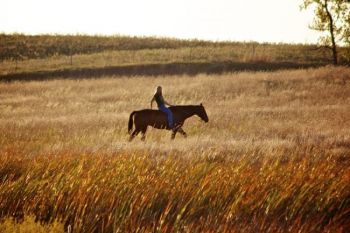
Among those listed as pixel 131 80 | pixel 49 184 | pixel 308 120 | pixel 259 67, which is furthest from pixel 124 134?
pixel 259 67

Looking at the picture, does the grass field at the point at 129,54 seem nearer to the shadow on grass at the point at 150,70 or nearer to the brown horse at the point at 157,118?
the shadow on grass at the point at 150,70

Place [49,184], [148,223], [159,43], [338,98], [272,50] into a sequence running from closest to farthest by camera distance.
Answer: [148,223], [49,184], [338,98], [272,50], [159,43]

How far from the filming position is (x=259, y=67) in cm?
4400

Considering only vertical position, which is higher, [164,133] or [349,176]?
[349,176]

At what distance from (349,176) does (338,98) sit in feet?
74.0

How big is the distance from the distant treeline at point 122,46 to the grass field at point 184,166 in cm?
1772

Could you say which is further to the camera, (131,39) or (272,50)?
(131,39)

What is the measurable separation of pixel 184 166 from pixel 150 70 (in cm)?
3286

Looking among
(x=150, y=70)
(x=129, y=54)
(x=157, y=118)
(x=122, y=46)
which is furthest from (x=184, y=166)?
(x=122, y=46)

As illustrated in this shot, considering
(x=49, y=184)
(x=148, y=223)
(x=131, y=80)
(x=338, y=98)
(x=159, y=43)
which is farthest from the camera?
(x=159, y=43)

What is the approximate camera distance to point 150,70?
141 ft

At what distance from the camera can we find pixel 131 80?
3781cm

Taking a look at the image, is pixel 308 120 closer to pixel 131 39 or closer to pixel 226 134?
pixel 226 134

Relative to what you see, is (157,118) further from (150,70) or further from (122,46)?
(122,46)
